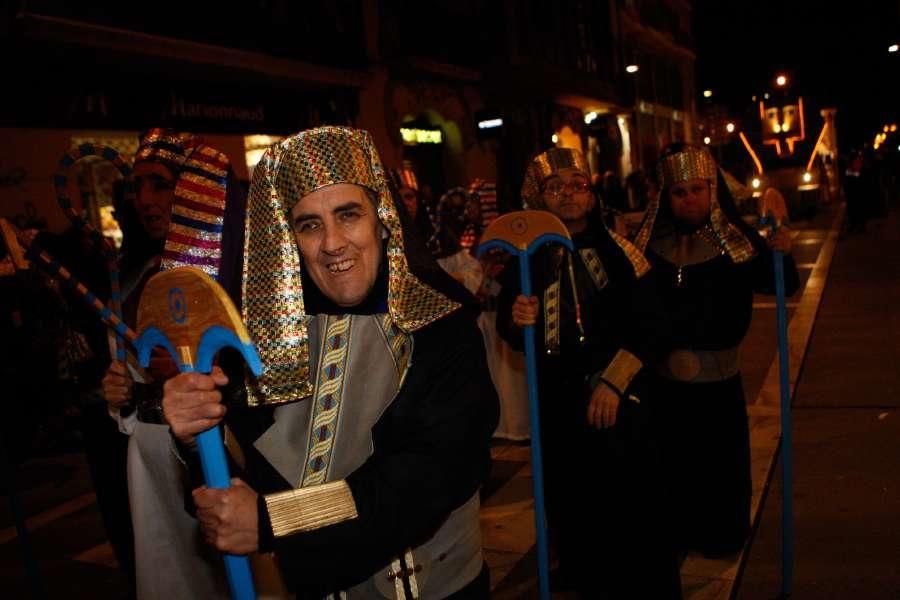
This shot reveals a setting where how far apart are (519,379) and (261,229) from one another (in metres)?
4.65

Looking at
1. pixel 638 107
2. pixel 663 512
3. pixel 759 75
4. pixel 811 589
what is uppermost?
pixel 759 75

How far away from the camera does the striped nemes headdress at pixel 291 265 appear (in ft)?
5.95

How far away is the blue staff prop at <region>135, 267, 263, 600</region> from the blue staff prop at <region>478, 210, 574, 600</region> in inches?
64.2

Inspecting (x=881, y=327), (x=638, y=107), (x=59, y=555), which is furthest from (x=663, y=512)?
(x=638, y=107)

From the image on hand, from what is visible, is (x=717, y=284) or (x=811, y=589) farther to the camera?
(x=717, y=284)

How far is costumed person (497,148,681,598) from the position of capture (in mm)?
3227

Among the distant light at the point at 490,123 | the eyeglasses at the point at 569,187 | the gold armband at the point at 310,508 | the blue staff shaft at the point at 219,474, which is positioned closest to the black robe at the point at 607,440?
the eyeglasses at the point at 569,187

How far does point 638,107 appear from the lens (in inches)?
1262

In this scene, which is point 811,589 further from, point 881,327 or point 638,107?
point 638,107

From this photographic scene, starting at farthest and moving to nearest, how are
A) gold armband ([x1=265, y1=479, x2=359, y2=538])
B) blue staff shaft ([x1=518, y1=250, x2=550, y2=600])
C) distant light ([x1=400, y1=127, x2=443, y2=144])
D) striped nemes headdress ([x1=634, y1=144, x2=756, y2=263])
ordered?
distant light ([x1=400, y1=127, x2=443, y2=144])
striped nemes headdress ([x1=634, y1=144, x2=756, y2=263])
blue staff shaft ([x1=518, y1=250, x2=550, y2=600])
gold armband ([x1=265, y1=479, x2=359, y2=538])

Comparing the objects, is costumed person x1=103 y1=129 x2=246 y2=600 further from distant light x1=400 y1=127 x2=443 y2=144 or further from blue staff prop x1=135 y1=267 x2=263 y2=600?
distant light x1=400 y1=127 x2=443 y2=144

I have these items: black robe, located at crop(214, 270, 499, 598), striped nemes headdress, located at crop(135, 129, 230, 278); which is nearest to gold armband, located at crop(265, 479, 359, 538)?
black robe, located at crop(214, 270, 499, 598)

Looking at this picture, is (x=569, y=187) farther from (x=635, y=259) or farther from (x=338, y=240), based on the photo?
(x=338, y=240)

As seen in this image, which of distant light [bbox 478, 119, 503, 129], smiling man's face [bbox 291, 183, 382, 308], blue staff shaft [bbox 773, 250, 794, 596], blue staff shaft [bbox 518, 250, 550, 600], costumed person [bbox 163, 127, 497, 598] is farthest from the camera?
distant light [bbox 478, 119, 503, 129]
